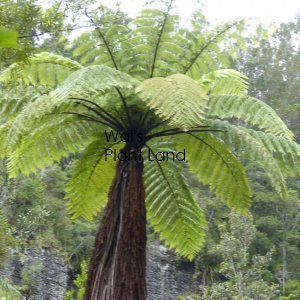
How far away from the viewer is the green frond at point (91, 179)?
121 inches

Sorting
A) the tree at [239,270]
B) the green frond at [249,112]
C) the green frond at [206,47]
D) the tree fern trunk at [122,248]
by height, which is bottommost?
the tree at [239,270]

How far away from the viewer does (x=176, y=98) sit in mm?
2236

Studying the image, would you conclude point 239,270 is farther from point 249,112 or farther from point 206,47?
point 249,112

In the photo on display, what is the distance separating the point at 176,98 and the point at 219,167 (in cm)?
86

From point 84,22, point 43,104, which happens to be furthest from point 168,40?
point 43,104

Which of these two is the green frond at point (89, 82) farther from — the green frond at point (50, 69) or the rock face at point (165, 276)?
the rock face at point (165, 276)

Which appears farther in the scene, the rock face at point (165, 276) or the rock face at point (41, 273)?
the rock face at point (165, 276)

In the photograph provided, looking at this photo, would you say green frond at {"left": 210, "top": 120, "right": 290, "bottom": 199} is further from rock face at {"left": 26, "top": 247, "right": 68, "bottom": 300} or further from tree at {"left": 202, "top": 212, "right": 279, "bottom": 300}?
rock face at {"left": 26, "top": 247, "right": 68, "bottom": 300}

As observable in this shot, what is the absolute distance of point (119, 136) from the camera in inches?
119

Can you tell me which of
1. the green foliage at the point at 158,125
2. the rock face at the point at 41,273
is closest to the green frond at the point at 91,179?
the green foliage at the point at 158,125

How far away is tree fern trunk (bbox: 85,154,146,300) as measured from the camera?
2490 mm

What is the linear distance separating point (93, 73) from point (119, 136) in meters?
0.71

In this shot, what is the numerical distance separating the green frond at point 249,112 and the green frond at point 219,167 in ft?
0.61

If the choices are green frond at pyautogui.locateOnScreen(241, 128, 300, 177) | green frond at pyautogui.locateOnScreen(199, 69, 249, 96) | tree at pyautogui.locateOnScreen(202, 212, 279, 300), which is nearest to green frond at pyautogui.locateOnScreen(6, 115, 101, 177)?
green frond at pyautogui.locateOnScreen(199, 69, 249, 96)
